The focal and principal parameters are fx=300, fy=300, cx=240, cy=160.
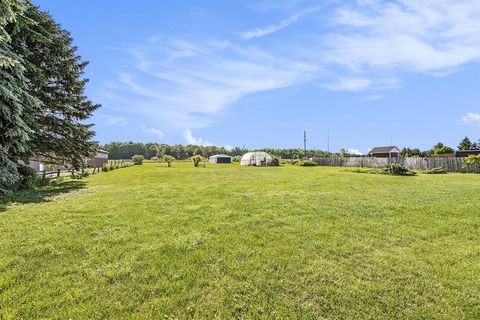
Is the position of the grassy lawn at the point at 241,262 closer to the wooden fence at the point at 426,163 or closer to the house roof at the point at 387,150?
the wooden fence at the point at 426,163

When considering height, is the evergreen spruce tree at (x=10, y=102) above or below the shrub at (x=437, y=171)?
above

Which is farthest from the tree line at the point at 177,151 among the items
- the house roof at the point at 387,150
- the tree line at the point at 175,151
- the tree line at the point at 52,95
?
the tree line at the point at 52,95

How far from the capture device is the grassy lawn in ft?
14.0

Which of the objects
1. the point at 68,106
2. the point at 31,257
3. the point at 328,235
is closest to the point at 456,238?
the point at 328,235

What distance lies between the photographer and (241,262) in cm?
545

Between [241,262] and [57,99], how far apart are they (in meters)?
16.2

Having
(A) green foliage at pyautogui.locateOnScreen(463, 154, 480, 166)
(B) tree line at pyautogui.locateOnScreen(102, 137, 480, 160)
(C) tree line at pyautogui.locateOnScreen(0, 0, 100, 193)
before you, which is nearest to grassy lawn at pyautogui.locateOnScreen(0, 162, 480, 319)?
(C) tree line at pyautogui.locateOnScreen(0, 0, 100, 193)

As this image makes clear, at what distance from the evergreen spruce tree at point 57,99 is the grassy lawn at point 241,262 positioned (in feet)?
29.0

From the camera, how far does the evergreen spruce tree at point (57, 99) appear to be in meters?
15.8

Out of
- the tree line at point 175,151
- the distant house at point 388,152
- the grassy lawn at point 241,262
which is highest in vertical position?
the tree line at point 175,151

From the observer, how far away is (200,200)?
10.7 metres

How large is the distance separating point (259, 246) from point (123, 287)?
2.69 meters

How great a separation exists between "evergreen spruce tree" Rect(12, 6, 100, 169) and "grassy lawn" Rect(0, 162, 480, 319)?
8.83 m

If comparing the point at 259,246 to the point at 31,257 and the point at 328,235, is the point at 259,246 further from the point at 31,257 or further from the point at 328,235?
the point at 31,257
